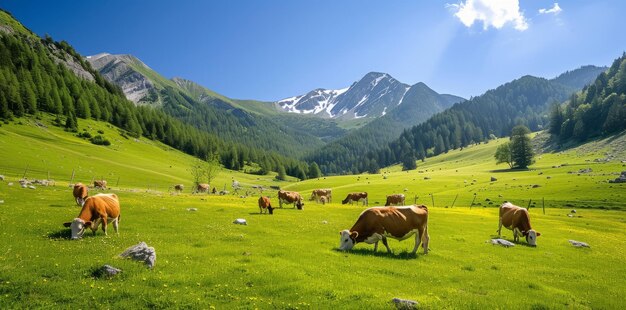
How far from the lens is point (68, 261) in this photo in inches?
568

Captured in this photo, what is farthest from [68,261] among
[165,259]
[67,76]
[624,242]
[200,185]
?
[67,76]

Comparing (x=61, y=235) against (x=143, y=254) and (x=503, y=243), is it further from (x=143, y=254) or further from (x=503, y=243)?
(x=503, y=243)

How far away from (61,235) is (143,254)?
27.6 ft

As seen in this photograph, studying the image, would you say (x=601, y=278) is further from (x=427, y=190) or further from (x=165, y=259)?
(x=427, y=190)

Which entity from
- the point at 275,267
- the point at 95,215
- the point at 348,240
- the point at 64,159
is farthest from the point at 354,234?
the point at 64,159

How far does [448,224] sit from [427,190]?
66.8 meters

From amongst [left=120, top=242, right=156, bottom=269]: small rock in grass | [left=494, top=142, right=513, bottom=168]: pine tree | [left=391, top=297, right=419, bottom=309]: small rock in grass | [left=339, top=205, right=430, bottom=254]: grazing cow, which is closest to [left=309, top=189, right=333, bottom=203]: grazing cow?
[left=339, top=205, right=430, bottom=254]: grazing cow

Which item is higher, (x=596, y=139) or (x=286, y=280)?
(x=596, y=139)

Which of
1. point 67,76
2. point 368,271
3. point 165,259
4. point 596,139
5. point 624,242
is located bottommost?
point 624,242

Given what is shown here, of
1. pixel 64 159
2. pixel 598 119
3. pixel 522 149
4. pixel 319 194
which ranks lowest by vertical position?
pixel 319 194

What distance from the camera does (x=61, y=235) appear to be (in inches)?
766

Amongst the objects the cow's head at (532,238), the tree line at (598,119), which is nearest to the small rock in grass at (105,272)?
the cow's head at (532,238)

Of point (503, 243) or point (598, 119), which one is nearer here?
point (503, 243)

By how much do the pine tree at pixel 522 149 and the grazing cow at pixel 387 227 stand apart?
145869 mm
